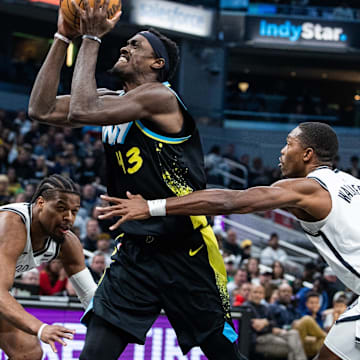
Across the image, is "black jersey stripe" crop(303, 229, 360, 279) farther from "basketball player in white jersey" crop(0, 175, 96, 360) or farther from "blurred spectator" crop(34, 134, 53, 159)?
"blurred spectator" crop(34, 134, 53, 159)

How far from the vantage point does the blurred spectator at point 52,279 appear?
28.9 feet

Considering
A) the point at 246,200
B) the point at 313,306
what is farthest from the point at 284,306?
the point at 246,200

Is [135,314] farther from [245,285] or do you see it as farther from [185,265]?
[245,285]

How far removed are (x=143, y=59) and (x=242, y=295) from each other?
19.1ft

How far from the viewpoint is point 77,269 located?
5.30 m

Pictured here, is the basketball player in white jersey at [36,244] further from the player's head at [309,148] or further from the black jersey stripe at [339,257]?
the black jersey stripe at [339,257]

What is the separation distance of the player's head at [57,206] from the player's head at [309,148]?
4.82 ft

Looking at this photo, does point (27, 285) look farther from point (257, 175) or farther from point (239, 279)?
point (257, 175)

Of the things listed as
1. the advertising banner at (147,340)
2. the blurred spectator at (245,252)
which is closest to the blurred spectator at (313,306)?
the blurred spectator at (245,252)

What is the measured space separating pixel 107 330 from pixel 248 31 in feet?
62.5

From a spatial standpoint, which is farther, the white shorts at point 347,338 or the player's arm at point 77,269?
the player's arm at point 77,269

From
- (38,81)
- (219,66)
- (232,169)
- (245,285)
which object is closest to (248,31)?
(219,66)

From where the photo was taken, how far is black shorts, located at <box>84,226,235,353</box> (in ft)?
14.4

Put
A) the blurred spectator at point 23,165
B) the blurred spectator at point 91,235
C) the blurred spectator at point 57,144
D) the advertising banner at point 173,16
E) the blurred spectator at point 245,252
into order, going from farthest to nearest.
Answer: the advertising banner at point 173,16 < the blurred spectator at point 57,144 < the blurred spectator at point 23,165 < the blurred spectator at point 245,252 < the blurred spectator at point 91,235
